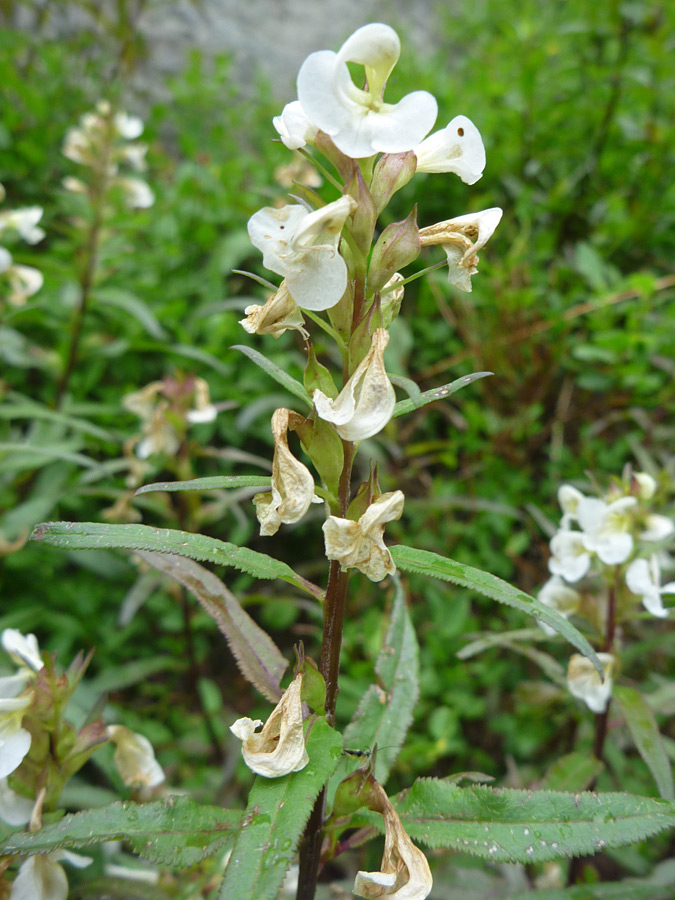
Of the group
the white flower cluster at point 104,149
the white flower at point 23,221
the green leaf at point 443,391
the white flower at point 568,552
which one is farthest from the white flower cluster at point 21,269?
the white flower at point 568,552

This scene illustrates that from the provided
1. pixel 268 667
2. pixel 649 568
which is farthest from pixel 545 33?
pixel 268 667

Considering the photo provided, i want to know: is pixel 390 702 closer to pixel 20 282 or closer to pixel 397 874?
pixel 397 874

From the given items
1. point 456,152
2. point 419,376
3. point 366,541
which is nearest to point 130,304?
point 419,376

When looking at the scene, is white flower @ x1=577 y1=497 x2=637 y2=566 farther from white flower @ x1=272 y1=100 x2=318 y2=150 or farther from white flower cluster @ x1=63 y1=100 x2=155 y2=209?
white flower cluster @ x1=63 y1=100 x2=155 y2=209

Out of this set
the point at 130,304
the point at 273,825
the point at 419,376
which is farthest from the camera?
the point at 419,376

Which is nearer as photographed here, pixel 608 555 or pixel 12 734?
pixel 12 734

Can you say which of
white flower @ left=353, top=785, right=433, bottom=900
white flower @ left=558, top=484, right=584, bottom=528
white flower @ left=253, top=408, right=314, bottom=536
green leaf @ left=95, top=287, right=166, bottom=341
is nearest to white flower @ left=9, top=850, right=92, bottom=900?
white flower @ left=353, top=785, right=433, bottom=900

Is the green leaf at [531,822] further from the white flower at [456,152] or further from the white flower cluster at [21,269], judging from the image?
the white flower cluster at [21,269]
